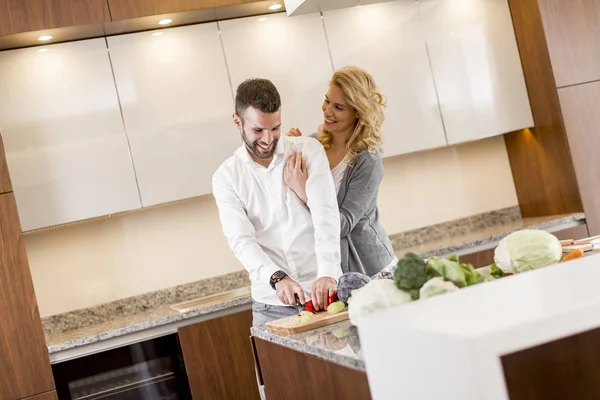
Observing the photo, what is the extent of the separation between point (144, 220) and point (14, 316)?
0.91 metres

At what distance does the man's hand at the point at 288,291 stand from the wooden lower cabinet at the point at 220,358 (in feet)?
3.51

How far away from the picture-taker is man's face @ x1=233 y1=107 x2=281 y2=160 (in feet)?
8.44

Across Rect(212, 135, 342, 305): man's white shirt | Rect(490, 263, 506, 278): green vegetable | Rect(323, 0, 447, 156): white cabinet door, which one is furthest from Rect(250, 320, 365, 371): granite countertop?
Rect(323, 0, 447, 156): white cabinet door

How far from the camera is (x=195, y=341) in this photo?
3482 mm

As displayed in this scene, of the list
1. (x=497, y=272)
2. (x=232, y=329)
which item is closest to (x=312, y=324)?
(x=497, y=272)

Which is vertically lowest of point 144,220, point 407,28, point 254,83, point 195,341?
point 195,341

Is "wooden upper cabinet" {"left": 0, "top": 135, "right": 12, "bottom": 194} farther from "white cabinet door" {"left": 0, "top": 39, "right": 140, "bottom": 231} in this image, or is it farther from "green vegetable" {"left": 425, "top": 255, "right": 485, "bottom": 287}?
"green vegetable" {"left": 425, "top": 255, "right": 485, "bottom": 287}

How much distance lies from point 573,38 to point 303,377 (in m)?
2.92

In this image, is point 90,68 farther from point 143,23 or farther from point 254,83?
point 254,83

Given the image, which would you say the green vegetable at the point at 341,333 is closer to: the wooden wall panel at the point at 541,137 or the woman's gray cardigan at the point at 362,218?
the woman's gray cardigan at the point at 362,218

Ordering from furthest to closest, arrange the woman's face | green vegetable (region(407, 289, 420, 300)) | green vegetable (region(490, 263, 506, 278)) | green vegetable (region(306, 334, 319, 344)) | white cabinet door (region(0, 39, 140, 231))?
white cabinet door (region(0, 39, 140, 231)) → the woman's face → green vegetable (region(490, 263, 506, 278)) → green vegetable (region(306, 334, 319, 344)) → green vegetable (region(407, 289, 420, 300))

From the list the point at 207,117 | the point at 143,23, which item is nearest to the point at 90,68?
the point at 143,23

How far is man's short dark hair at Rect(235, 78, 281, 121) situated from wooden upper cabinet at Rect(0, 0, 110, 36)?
1273 millimetres

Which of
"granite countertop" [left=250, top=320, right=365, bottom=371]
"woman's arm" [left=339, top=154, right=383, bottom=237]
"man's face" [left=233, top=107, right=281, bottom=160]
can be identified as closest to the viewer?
"granite countertop" [left=250, top=320, right=365, bottom=371]
